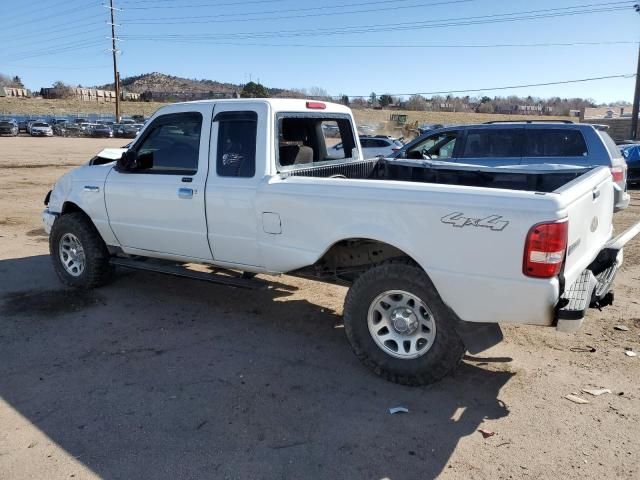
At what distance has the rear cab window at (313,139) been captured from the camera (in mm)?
4926

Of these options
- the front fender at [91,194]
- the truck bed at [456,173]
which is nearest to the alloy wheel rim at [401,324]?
the truck bed at [456,173]

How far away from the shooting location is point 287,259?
4.39m

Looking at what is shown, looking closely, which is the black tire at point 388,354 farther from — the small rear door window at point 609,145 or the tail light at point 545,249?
the small rear door window at point 609,145

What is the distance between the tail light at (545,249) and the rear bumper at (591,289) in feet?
0.86

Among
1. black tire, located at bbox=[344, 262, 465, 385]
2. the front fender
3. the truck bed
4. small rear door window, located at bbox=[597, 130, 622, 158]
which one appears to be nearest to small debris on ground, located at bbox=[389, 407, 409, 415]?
black tire, located at bbox=[344, 262, 465, 385]

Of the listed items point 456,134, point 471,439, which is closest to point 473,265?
point 471,439

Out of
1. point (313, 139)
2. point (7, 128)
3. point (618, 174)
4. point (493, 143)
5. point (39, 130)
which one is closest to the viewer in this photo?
point (313, 139)

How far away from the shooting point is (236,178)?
460 cm

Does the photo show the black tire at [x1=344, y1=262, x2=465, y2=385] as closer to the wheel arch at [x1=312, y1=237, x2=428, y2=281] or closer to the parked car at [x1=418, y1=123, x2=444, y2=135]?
the wheel arch at [x1=312, y1=237, x2=428, y2=281]

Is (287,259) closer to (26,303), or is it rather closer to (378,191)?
(378,191)

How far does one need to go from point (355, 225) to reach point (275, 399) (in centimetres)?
135

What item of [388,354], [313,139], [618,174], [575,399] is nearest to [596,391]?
[575,399]

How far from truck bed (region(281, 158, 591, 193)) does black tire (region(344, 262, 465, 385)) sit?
4.36 ft

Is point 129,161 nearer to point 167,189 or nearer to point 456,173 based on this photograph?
point 167,189
